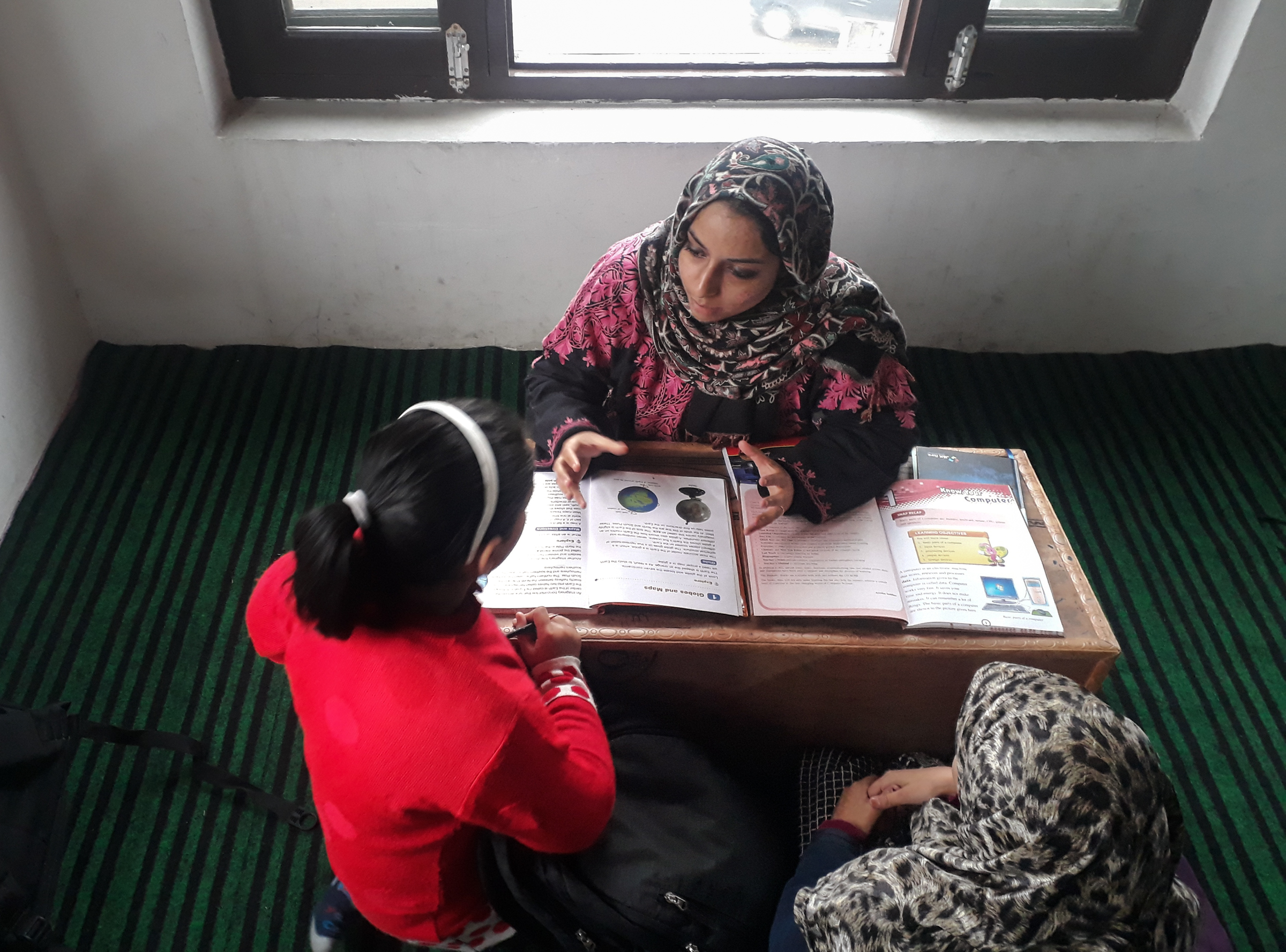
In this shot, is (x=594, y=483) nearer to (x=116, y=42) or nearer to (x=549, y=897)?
(x=549, y=897)

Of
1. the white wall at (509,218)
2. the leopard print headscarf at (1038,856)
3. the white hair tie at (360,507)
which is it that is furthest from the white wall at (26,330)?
the leopard print headscarf at (1038,856)

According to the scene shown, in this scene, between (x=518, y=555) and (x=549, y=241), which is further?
(x=549, y=241)

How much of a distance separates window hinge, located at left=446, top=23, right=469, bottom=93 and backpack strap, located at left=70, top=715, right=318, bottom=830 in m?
1.45

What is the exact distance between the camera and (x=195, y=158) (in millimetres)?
1838

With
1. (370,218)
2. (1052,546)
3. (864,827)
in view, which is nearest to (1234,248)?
(1052,546)

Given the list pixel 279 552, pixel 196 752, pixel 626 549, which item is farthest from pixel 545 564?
pixel 279 552

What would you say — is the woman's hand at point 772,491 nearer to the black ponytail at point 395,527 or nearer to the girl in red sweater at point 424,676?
the girl in red sweater at point 424,676

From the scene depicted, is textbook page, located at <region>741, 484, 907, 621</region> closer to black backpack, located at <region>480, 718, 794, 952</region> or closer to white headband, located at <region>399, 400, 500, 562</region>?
black backpack, located at <region>480, 718, 794, 952</region>

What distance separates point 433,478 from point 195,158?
5.15ft

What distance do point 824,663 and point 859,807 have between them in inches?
8.0

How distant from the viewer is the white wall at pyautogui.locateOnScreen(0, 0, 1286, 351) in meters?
1.77

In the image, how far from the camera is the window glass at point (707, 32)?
187cm

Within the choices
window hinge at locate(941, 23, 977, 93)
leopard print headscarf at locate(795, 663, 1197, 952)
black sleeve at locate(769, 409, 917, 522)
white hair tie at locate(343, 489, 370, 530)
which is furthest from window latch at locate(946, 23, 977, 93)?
white hair tie at locate(343, 489, 370, 530)

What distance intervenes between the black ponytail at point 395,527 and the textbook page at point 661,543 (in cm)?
38
